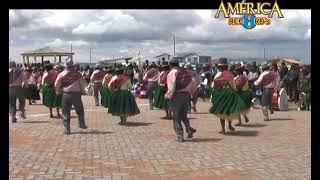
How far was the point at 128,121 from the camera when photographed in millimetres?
15266

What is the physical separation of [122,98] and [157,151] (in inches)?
176

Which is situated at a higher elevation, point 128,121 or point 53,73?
point 53,73

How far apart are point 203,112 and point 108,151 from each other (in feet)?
27.5

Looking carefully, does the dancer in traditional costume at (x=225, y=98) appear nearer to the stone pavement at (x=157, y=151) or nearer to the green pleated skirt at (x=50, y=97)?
the stone pavement at (x=157, y=151)

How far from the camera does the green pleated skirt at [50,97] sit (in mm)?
15891

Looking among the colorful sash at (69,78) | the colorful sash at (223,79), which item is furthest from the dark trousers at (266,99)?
the colorful sash at (69,78)

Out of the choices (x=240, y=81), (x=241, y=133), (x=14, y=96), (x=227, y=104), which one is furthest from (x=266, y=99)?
(x=14, y=96)

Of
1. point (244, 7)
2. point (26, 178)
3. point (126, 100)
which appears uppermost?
point (244, 7)

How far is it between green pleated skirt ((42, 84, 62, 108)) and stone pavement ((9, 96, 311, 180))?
0.86 metres

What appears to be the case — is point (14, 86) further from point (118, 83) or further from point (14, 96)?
point (118, 83)

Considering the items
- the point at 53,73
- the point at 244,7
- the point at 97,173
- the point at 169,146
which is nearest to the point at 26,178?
the point at 97,173

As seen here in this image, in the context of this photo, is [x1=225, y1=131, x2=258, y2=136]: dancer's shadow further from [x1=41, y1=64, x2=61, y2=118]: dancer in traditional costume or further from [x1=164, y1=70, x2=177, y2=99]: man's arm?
[x1=41, y1=64, x2=61, y2=118]: dancer in traditional costume
